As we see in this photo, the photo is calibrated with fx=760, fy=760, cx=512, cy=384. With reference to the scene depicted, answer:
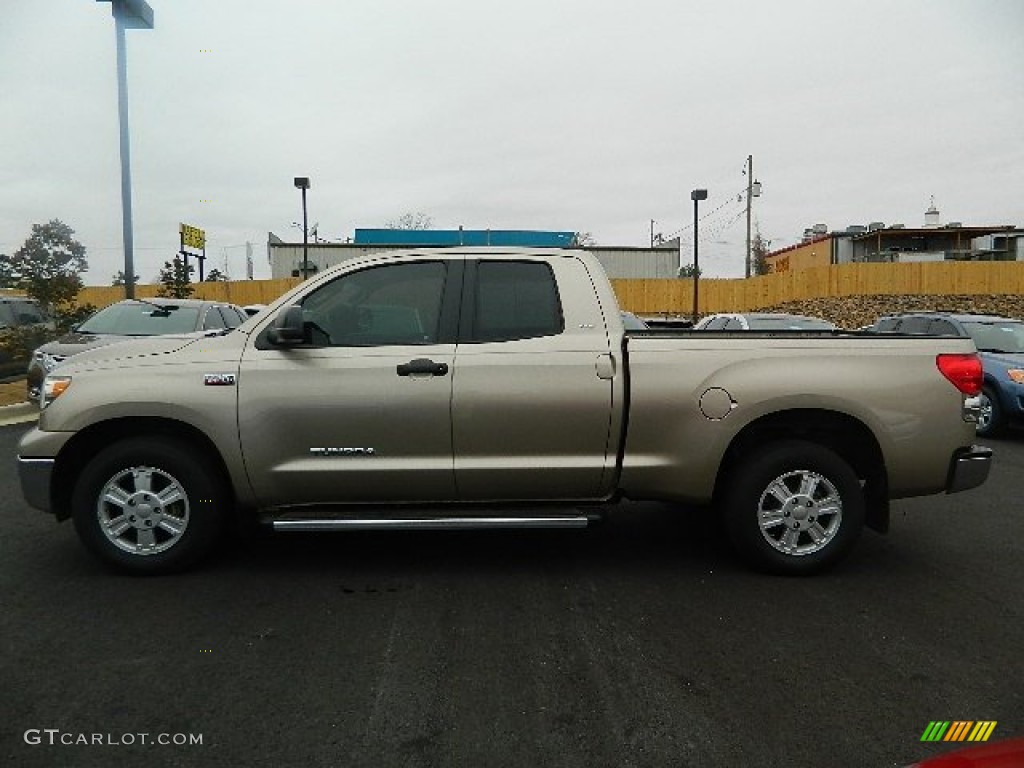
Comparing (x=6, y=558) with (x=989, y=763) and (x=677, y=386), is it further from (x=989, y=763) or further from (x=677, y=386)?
(x=989, y=763)

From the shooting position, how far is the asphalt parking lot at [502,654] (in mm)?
2752

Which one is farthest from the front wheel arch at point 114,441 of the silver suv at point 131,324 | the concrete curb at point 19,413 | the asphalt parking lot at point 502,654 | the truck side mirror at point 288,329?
the concrete curb at point 19,413

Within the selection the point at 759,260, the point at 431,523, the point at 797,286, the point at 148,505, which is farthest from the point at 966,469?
the point at 759,260

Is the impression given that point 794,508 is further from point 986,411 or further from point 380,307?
point 986,411

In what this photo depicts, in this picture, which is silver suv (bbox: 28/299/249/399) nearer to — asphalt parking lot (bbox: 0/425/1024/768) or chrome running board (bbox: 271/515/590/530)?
asphalt parking lot (bbox: 0/425/1024/768)

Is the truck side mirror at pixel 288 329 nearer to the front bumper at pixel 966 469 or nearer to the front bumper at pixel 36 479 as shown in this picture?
the front bumper at pixel 36 479

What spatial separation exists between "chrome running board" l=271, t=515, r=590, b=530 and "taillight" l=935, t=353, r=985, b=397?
2287 millimetres

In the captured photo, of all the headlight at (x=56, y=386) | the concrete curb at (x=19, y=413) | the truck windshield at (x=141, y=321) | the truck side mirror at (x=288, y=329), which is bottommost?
the concrete curb at (x=19, y=413)

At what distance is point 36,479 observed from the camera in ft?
14.5

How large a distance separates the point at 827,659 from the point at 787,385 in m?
1.59

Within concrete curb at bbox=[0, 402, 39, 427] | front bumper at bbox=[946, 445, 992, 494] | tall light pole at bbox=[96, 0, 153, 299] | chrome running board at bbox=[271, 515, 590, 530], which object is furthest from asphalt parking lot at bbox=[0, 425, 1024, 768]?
tall light pole at bbox=[96, 0, 153, 299]

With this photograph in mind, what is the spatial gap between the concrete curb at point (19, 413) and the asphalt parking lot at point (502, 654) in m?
6.48

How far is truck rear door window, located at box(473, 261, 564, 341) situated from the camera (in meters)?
4.53

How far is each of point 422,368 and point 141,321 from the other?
758 cm
